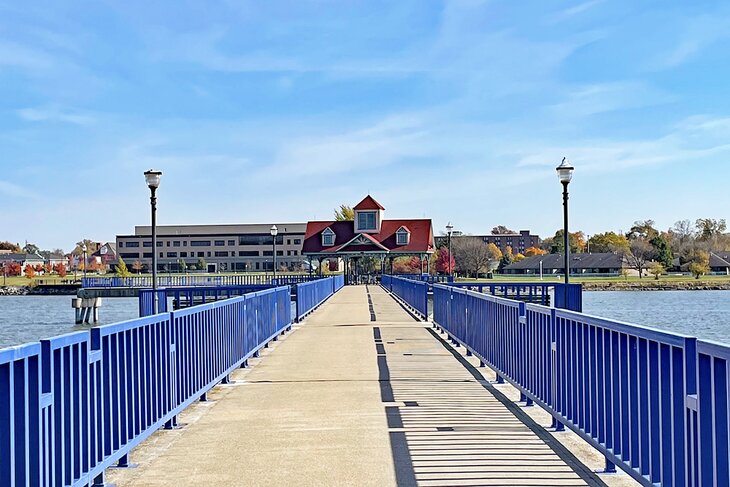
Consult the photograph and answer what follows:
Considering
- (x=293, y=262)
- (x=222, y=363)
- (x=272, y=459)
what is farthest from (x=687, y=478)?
(x=293, y=262)

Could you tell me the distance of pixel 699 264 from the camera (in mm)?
126125

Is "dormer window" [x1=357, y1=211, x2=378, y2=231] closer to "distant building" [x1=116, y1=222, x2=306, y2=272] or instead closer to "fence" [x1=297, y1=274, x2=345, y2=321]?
"fence" [x1=297, y1=274, x2=345, y2=321]

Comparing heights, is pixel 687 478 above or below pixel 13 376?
below

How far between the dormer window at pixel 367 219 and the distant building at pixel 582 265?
6041 centimetres

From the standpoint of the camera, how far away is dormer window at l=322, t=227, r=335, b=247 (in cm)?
7806

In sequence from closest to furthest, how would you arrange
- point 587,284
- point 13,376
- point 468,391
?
1. point 13,376
2. point 468,391
3. point 587,284

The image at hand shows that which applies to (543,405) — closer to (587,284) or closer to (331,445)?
(331,445)

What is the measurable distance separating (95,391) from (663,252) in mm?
139068

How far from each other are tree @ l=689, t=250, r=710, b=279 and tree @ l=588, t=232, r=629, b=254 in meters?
18.8

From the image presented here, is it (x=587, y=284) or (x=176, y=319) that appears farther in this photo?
(x=587, y=284)

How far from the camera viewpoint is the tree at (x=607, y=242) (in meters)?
157

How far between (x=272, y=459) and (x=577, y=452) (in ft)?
8.49

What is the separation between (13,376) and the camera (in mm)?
4574

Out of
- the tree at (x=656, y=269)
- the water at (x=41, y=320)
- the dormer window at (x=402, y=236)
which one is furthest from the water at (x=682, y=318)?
the tree at (x=656, y=269)
